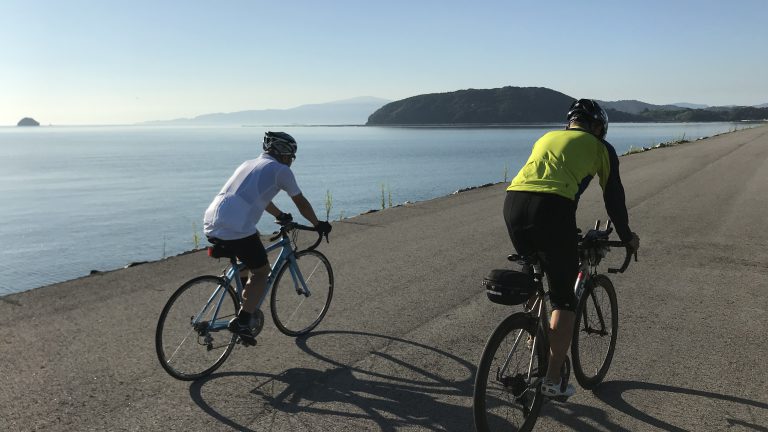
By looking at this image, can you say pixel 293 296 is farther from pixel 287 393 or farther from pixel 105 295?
pixel 105 295

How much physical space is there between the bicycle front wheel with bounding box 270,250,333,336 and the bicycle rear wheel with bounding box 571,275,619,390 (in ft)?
8.23

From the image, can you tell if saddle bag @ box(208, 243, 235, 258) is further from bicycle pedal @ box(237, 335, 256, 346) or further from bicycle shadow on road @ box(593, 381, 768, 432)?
bicycle shadow on road @ box(593, 381, 768, 432)

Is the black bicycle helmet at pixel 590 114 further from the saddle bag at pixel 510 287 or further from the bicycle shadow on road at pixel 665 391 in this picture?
the bicycle shadow on road at pixel 665 391

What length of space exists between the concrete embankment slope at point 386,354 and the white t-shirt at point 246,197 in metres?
1.17

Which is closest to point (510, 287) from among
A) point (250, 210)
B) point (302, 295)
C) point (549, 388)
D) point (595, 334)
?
point (549, 388)

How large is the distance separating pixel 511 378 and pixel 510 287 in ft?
1.97

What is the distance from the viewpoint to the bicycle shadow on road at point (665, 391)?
3639 millimetres

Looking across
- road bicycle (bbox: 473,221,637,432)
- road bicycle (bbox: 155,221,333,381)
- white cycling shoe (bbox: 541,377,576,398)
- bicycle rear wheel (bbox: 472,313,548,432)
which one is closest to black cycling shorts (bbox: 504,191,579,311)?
road bicycle (bbox: 473,221,637,432)

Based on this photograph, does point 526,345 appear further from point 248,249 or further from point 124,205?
point 124,205

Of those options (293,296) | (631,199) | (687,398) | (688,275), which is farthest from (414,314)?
(631,199)

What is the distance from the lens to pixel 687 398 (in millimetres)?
3986

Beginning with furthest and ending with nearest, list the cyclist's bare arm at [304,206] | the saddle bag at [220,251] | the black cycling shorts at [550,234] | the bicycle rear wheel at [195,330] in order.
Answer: the cyclist's bare arm at [304,206]
the saddle bag at [220,251]
the bicycle rear wheel at [195,330]
the black cycling shorts at [550,234]

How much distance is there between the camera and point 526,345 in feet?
10.9

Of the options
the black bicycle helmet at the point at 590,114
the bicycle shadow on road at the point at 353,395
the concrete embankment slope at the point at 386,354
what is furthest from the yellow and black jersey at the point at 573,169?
the bicycle shadow on road at the point at 353,395
